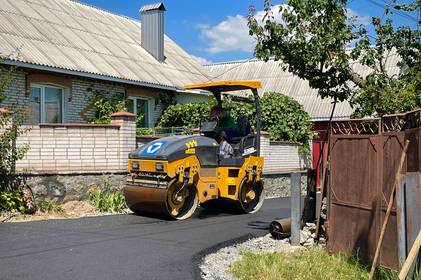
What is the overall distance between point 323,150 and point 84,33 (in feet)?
44.5

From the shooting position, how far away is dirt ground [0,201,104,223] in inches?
429

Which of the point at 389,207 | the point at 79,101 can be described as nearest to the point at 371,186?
the point at 389,207

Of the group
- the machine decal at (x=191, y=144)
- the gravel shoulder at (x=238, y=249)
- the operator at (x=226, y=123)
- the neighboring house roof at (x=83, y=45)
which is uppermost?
the neighboring house roof at (x=83, y=45)

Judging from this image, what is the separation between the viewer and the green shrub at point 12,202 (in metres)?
11.1

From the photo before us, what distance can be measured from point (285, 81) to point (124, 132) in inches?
714

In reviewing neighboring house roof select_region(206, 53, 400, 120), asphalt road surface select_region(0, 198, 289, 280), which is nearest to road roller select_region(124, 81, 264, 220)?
asphalt road surface select_region(0, 198, 289, 280)

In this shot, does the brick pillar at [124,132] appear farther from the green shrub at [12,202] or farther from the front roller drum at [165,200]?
the green shrub at [12,202]

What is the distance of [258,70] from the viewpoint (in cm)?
3225

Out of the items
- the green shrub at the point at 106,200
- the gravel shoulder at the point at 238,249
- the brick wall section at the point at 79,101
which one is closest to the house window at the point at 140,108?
the brick wall section at the point at 79,101

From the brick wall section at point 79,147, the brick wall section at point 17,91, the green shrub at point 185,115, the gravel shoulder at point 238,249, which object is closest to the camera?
the gravel shoulder at point 238,249

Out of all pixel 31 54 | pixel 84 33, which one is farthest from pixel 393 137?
pixel 84 33

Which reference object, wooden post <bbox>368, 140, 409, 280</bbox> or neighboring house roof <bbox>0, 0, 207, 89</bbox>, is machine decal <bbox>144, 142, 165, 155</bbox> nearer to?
neighboring house roof <bbox>0, 0, 207, 89</bbox>

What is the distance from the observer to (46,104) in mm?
16078

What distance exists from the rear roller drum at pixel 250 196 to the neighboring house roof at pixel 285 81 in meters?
12.4
